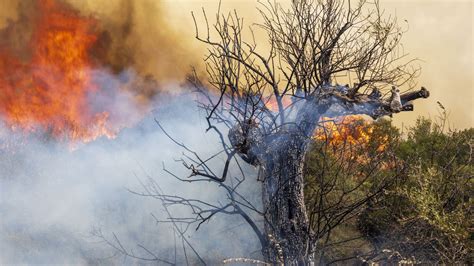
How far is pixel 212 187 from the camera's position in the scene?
47.8ft

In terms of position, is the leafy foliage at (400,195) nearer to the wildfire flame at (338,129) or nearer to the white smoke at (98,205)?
the wildfire flame at (338,129)

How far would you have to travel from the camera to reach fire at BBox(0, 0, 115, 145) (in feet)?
62.1

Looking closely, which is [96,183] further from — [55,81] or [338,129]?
[338,129]

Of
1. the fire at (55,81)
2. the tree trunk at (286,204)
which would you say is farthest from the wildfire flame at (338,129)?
the fire at (55,81)

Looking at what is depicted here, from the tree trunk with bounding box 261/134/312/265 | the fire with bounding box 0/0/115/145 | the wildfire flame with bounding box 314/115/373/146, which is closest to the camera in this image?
the tree trunk with bounding box 261/134/312/265

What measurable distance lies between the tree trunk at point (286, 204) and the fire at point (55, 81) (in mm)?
14156

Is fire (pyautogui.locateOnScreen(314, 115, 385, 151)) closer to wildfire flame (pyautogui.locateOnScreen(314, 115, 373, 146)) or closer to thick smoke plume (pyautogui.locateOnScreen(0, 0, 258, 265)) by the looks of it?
wildfire flame (pyautogui.locateOnScreen(314, 115, 373, 146))

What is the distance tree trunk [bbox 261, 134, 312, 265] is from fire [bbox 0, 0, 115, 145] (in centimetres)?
1416

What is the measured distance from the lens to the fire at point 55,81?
1892 cm

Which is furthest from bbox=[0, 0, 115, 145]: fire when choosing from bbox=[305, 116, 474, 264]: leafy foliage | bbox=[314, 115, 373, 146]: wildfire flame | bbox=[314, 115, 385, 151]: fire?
bbox=[314, 115, 373, 146]: wildfire flame

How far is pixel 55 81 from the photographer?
20.0 m

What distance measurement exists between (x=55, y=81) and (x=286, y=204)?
55.6ft

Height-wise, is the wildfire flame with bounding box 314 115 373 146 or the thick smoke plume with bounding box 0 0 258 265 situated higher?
the thick smoke plume with bounding box 0 0 258 265

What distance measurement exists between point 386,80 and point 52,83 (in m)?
16.6
